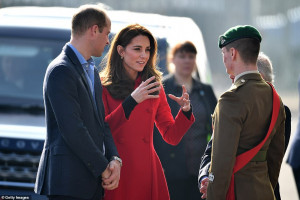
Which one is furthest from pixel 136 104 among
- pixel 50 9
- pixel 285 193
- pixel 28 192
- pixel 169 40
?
pixel 285 193

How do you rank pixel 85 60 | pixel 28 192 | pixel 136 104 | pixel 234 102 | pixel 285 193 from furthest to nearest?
1. pixel 285 193
2. pixel 28 192
3. pixel 136 104
4. pixel 85 60
5. pixel 234 102

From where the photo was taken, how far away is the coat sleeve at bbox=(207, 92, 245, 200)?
3.86m

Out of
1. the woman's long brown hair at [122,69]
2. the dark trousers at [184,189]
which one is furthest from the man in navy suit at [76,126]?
the dark trousers at [184,189]

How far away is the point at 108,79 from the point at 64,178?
3.24ft

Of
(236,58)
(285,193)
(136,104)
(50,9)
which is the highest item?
(50,9)

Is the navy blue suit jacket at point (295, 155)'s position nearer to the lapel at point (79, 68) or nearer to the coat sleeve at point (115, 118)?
the coat sleeve at point (115, 118)

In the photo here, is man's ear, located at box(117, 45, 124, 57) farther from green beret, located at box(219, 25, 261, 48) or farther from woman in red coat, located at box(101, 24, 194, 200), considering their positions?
green beret, located at box(219, 25, 261, 48)

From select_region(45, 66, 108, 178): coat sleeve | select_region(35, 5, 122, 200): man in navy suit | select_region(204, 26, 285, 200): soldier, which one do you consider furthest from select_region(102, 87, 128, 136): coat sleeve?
select_region(204, 26, 285, 200): soldier

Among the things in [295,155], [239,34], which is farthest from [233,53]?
[295,155]

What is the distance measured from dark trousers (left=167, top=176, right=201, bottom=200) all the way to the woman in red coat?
116cm

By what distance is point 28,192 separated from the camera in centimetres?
538

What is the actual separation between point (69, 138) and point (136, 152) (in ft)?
2.55

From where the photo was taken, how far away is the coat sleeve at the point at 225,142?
386 cm

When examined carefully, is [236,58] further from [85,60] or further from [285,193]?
[285,193]
